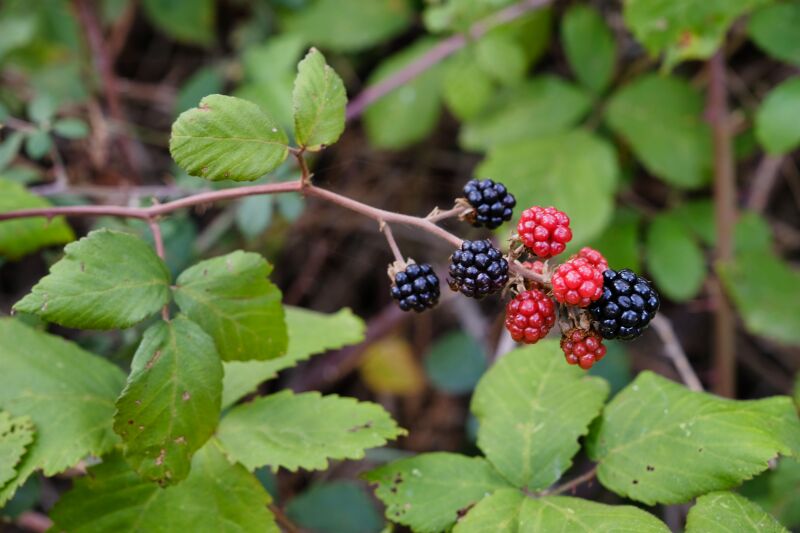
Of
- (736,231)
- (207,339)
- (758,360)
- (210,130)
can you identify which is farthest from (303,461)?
(758,360)

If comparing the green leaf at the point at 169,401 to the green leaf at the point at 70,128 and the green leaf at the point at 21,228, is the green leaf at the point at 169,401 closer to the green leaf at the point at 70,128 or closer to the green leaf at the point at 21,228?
the green leaf at the point at 21,228

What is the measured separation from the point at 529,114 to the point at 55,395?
2.36 meters

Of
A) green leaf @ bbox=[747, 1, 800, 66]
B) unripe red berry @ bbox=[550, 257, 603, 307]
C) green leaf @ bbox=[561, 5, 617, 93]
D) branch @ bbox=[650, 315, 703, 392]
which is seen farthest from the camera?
green leaf @ bbox=[561, 5, 617, 93]

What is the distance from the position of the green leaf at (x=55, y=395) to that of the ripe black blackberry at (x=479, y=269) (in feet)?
3.41

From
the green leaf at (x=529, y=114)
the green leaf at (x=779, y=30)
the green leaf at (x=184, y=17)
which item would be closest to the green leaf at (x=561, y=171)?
the green leaf at (x=529, y=114)

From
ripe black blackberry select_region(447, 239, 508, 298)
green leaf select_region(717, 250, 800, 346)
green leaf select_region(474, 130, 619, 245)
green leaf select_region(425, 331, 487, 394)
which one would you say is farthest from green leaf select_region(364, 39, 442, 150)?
ripe black blackberry select_region(447, 239, 508, 298)

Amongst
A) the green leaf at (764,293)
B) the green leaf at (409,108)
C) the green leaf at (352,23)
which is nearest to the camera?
the green leaf at (764,293)

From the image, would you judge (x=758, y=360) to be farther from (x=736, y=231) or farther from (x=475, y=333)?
(x=475, y=333)

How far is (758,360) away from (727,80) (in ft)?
4.69

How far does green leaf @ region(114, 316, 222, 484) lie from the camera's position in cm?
163

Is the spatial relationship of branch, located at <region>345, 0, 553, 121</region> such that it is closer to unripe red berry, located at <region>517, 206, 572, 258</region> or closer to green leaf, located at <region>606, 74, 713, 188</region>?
green leaf, located at <region>606, 74, 713, 188</region>

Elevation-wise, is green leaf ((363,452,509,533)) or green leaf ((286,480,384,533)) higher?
green leaf ((363,452,509,533))

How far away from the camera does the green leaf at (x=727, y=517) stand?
1641 millimetres

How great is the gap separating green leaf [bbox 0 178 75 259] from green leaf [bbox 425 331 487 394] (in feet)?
6.30
